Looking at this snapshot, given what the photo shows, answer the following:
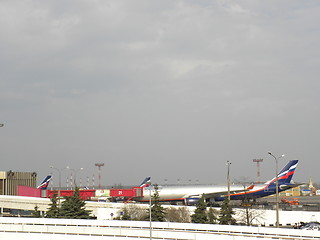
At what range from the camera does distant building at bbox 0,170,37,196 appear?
108906mm

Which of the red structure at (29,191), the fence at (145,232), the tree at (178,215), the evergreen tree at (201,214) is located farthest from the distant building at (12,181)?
the evergreen tree at (201,214)

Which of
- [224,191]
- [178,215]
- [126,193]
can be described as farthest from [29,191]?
[178,215]

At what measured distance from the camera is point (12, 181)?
114125mm

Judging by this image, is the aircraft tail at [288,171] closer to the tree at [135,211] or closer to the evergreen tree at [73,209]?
the tree at [135,211]

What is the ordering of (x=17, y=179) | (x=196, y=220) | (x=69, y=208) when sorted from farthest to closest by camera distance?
(x=17, y=179)
(x=69, y=208)
(x=196, y=220)

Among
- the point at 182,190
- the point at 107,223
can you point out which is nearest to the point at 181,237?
the point at 107,223

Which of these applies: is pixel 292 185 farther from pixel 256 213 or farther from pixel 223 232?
pixel 223 232

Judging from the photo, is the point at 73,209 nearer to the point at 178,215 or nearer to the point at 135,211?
the point at 135,211

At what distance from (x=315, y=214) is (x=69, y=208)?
37.7 metres

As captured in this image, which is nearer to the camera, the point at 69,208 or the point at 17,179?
the point at 69,208

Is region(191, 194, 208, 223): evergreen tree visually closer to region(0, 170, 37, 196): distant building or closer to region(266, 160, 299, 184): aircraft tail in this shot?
region(266, 160, 299, 184): aircraft tail

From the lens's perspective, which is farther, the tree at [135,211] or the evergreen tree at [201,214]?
the tree at [135,211]

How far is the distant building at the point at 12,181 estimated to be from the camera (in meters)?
109

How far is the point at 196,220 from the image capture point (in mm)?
56125
